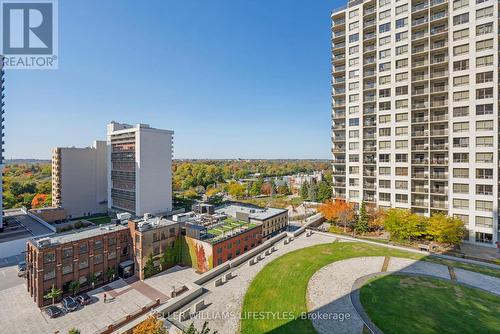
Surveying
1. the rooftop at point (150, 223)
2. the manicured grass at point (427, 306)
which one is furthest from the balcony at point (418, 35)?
the rooftop at point (150, 223)

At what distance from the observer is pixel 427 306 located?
85.8ft

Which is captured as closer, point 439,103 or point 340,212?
point 439,103

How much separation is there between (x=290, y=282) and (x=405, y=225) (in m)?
28.2

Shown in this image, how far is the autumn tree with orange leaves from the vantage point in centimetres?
5375

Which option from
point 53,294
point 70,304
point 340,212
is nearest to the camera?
point 70,304

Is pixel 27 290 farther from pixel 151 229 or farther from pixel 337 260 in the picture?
pixel 337 260

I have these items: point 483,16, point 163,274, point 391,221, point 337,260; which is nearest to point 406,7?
point 483,16

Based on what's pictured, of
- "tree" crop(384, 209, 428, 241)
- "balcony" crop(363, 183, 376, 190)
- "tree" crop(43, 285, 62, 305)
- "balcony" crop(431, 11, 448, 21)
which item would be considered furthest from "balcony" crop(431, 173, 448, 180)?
"tree" crop(43, 285, 62, 305)

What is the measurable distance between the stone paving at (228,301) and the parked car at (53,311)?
15.5 m

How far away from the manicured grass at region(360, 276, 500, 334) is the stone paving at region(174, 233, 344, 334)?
13.7 m

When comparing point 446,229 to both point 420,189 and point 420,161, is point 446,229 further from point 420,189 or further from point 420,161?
point 420,161

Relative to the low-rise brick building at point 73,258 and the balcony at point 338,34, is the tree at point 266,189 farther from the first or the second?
the low-rise brick building at point 73,258

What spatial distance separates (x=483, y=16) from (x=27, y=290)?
289 feet

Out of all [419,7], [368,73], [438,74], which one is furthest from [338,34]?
[438,74]
